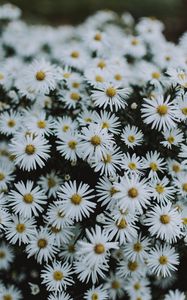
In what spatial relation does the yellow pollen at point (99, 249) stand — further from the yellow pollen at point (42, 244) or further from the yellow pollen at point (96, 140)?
the yellow pollen at point (96, 140)

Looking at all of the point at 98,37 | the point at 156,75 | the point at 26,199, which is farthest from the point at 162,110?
the point at 98,37

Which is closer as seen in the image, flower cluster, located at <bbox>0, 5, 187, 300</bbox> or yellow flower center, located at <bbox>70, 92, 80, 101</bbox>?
flower cluster, located at <bbox>0, 5, 187, 300</bbox>

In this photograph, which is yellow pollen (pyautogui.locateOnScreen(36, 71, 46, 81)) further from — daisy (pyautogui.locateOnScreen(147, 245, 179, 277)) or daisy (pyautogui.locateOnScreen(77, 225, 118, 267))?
daisy (pyautogui.locateOnScreen(147, 245, 179, 277))

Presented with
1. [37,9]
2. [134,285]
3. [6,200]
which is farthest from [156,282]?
[37,9]

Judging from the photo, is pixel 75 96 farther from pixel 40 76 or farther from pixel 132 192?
pixel 132 192

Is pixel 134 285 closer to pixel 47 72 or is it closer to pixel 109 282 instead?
pixel 109 282

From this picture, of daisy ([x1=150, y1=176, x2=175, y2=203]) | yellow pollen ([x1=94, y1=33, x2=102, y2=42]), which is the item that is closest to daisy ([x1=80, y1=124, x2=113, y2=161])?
daisy ([x1=150, y1=176, x2=175, y2=203])
